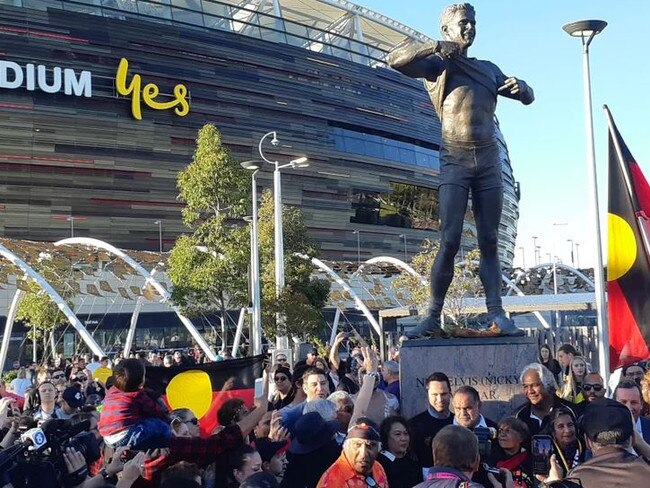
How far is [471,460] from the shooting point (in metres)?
3.50

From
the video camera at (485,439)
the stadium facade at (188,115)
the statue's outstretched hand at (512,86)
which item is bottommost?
the video camera at (485,439)

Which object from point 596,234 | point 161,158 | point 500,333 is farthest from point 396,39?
point 500,333

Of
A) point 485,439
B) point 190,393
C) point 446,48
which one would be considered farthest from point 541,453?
point 446,48

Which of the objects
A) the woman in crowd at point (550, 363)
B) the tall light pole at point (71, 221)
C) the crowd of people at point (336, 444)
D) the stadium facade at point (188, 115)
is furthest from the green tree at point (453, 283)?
the crowd of people at point (336, 444)

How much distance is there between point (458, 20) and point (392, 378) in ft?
11.2

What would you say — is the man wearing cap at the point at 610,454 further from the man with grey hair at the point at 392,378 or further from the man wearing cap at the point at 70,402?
the man wearing cap at the point at 70,402

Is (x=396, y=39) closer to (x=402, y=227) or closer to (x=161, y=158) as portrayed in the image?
(x=402, y=227)

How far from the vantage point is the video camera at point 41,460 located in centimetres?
416

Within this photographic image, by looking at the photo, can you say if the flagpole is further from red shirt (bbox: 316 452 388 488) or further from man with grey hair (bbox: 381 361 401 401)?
red shirt (bbox: 316 452 388 488)

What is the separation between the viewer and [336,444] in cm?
523

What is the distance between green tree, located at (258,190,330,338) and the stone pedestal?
19.5m

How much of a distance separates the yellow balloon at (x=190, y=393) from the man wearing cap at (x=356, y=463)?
8.91 feet

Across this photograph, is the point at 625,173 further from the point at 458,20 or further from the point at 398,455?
the point at 398,455

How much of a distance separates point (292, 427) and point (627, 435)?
2476 millimetres
